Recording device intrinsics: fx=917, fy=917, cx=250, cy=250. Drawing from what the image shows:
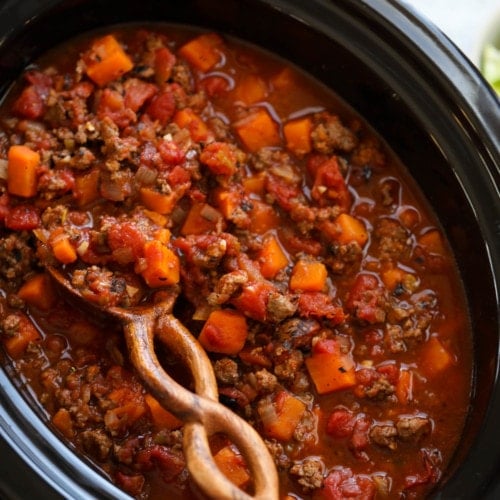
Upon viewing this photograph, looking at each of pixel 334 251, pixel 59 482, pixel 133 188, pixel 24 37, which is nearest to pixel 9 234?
pixel 133 188

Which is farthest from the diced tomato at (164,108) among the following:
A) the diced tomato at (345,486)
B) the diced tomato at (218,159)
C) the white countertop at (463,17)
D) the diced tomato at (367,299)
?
the diced tomato at (345,486)

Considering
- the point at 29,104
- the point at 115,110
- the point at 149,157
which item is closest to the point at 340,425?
the point at 149,157

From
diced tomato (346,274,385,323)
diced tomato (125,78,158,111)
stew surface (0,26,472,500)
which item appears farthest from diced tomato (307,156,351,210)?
diced tomato (125,78,158,111)

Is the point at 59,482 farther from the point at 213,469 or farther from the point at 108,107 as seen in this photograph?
the point at 108,107

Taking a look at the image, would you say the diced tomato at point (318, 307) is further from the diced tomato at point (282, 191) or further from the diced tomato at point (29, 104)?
the diced tomato at point (29, 104)

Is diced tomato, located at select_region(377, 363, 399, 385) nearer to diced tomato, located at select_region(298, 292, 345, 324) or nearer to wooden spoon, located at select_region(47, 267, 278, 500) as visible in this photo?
diced tomato, located at select_region(298, 292, 345, 324)

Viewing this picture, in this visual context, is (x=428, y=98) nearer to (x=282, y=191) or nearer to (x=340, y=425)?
(x=282, y=191)
